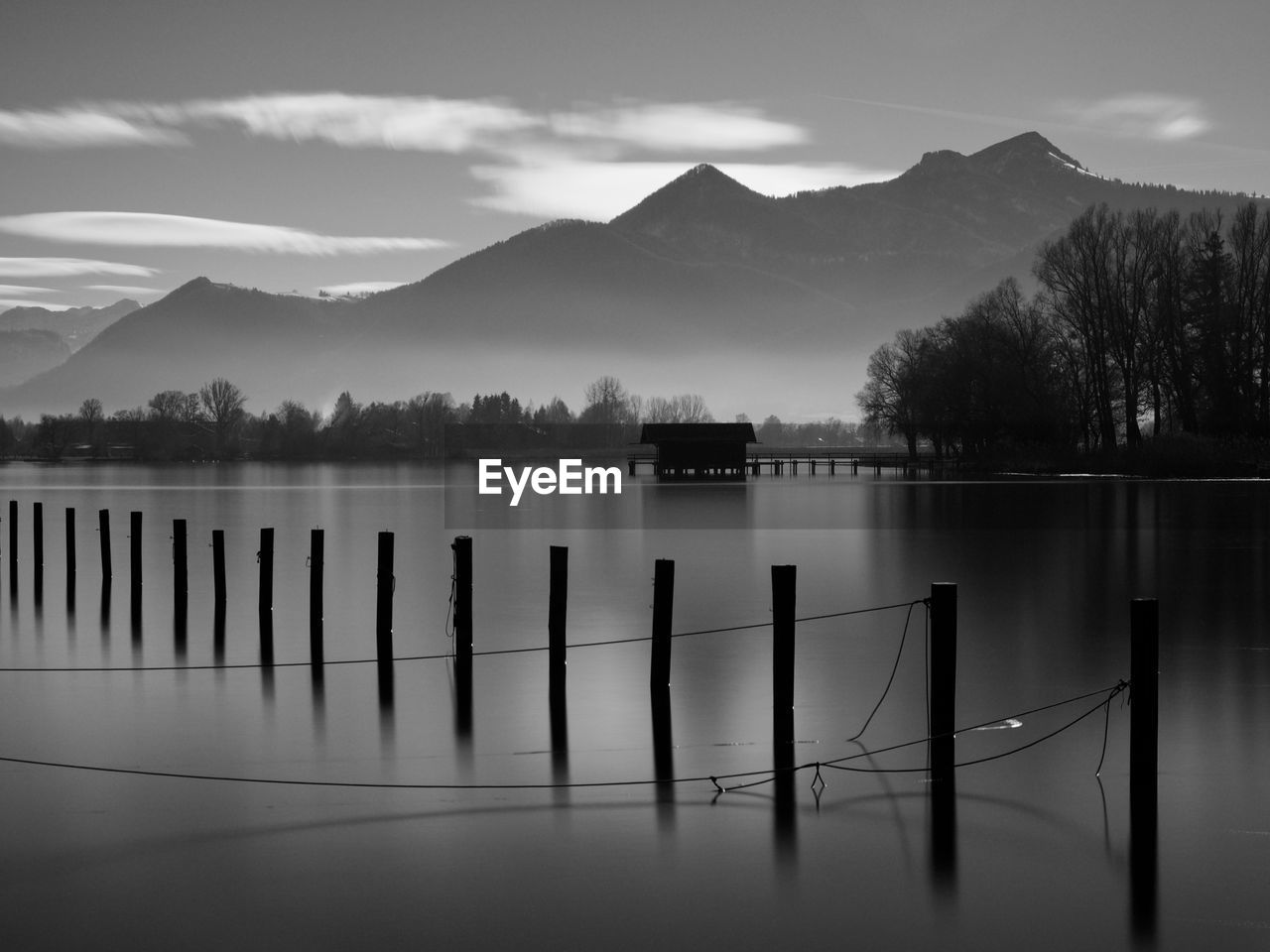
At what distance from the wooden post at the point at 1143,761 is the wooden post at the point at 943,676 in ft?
4.79

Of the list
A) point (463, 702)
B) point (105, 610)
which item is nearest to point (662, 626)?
point (463, 702)

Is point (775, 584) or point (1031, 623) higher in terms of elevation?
point (775, 584)

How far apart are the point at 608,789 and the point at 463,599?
6.64 metres

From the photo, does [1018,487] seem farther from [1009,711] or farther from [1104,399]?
[1009,711]

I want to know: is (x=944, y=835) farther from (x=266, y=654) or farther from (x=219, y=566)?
(x=219, y=566)

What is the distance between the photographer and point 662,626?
52.5ft

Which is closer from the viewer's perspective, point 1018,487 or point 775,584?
point 775,584

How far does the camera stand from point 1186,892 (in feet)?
30.2

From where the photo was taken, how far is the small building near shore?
121m

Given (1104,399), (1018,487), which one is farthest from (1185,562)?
(1104,399)

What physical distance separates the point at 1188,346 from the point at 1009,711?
78832 millimetres

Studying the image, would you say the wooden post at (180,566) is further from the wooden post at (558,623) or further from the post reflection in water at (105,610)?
the wooden post at (558,623)

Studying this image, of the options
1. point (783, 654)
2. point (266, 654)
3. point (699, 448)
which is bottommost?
point (266, 654)

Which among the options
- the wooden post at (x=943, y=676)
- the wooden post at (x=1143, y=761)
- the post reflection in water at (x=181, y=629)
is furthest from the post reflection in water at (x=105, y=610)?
Result: the wooden post at (x=1143, y=761)
